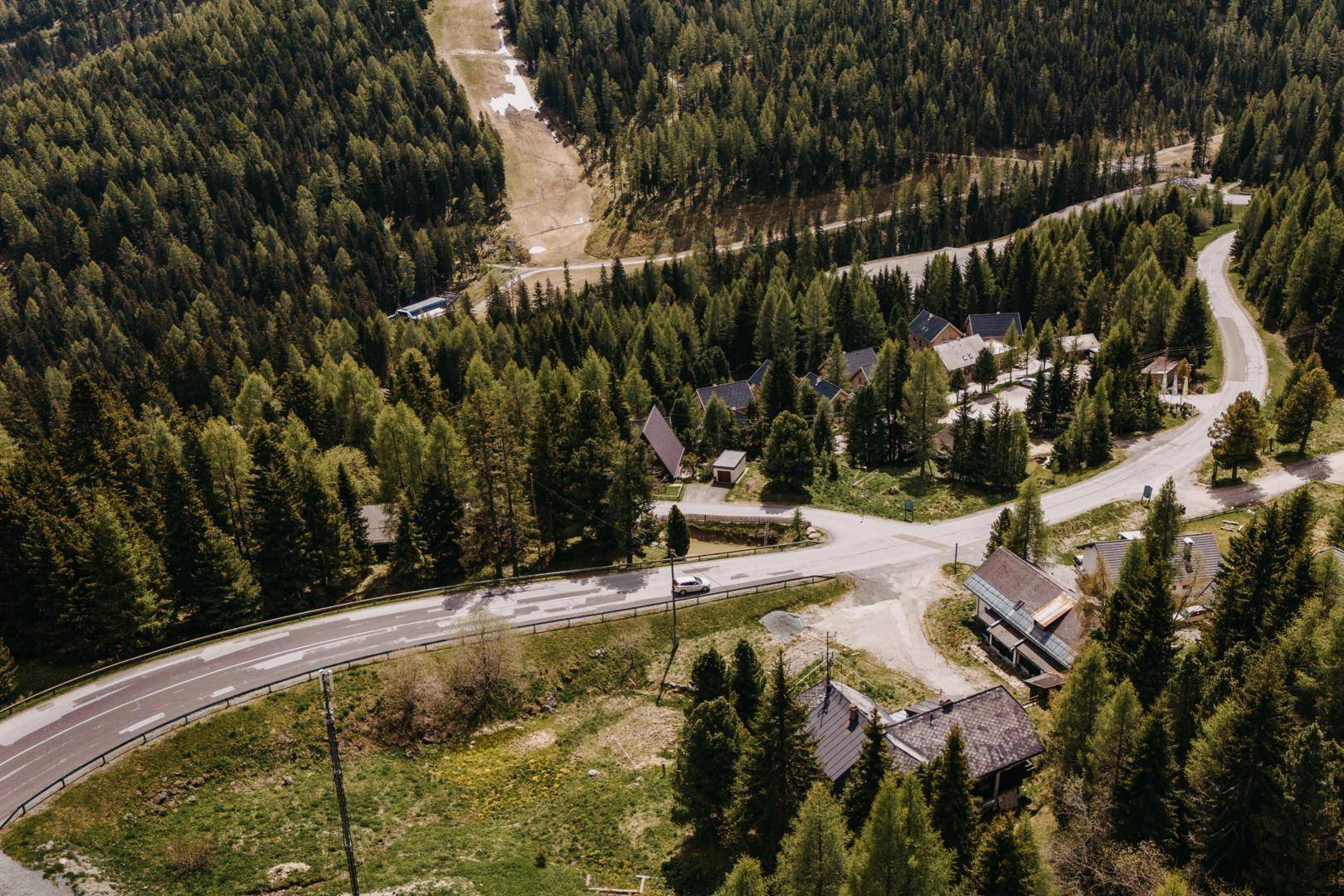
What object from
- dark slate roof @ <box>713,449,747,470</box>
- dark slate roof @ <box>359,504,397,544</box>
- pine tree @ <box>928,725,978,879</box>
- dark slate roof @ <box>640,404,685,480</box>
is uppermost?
pine tree @ <box>928,725,978,879</box>

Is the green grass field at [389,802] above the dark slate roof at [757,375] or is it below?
above

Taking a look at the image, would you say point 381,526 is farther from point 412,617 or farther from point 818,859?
point 818,859

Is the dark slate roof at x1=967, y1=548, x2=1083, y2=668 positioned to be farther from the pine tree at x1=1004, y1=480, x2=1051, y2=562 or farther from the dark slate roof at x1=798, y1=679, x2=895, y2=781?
the dark slate roof at x1=798, y1=679, x2=895, y2=781

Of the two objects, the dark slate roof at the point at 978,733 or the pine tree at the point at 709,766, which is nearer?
the pine tree at the point at 709,766

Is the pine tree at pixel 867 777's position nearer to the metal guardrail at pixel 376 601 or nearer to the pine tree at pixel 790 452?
the metal guardrail at pixel 376 601

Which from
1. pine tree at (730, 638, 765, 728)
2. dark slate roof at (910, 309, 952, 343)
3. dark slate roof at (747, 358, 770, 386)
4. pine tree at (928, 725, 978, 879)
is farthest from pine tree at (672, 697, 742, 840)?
dark slate roof at (910, 309, 952, 343)

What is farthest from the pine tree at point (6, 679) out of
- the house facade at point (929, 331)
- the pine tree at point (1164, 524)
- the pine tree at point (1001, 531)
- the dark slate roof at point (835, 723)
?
the house facade at point (929, 331)
